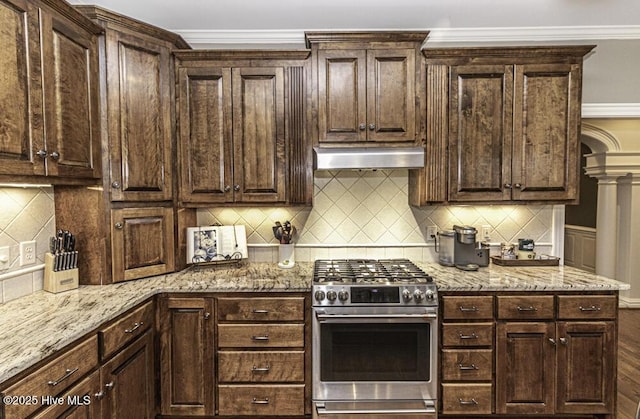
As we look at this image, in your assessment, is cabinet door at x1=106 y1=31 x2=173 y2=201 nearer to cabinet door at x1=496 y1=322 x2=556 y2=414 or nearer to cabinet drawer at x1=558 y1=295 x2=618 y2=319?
cabinet door at x1=496 y1=322 x2=556 y2=414

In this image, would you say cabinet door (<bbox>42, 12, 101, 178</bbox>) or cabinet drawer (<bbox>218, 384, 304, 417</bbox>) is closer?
cabinet door (<bbox>42, 12, 101, 178</bbox>)

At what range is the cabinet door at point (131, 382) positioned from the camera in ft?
6.31

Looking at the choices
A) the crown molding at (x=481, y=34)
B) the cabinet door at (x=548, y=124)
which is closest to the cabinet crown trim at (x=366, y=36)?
the crown molding at (x=481, y=34)

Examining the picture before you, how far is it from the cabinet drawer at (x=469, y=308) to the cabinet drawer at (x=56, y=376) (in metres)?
1.96

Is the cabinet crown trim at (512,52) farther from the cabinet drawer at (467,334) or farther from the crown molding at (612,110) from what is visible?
the cabinet drawer at (467,334)

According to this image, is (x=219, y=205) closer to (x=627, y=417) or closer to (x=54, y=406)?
(x=54, y=406)

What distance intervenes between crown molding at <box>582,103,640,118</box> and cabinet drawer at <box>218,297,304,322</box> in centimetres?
268

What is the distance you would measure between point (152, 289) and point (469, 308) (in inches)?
77.6

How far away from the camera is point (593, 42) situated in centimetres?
314

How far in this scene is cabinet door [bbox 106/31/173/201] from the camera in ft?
7.97

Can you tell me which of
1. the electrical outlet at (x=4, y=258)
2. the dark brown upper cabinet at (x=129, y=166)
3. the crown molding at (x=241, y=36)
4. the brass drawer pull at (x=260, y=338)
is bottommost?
the brass drawer pull at (x=260, y=338)

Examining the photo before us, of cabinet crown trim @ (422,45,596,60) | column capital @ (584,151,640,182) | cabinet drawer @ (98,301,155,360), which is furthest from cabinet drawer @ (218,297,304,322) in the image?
column capital @ (584,151,640,182)

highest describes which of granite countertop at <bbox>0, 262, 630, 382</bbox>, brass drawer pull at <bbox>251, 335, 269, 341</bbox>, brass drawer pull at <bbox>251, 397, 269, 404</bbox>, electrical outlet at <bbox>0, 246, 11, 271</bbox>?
electrical outlet at <bbox>0, 246, 11, 271</bbox>

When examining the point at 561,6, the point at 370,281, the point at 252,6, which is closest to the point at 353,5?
the point at 252,6
